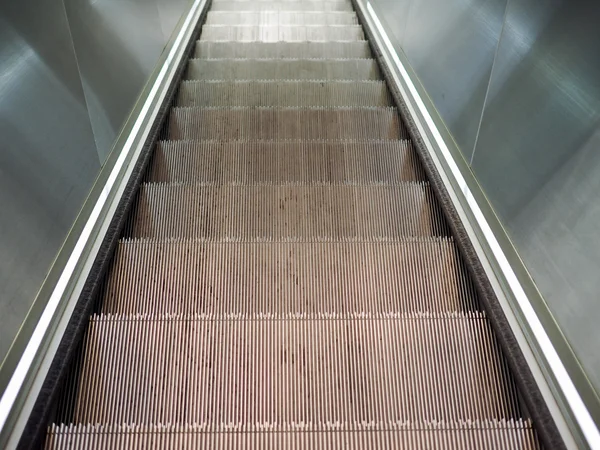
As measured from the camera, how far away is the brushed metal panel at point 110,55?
2908 mm

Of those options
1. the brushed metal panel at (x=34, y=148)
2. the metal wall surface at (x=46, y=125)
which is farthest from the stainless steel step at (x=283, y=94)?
the brushed metal panel at (x=34, y=148)

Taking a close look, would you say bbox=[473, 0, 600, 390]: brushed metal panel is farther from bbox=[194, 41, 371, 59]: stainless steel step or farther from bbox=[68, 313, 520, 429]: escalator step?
bbox=[194, 41, 371, 59]: stainless steel step

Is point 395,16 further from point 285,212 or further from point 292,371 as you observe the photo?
point 292,371

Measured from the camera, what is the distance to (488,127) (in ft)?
9.43

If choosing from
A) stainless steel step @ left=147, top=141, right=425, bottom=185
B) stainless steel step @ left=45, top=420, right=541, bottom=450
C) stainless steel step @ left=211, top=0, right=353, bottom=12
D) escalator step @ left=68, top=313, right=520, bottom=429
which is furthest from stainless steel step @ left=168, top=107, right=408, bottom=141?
stainless steel step @ left=211, top=0, right=353, bottom=12

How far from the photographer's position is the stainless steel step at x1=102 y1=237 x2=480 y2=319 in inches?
99.4

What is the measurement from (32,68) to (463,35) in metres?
2.43

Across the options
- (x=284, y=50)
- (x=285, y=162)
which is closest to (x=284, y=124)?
(x=285, y=162)

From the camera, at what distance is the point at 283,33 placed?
6.61m

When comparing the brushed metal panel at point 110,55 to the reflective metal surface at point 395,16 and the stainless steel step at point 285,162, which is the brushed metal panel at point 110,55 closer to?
the stainless steel step at point 285,162

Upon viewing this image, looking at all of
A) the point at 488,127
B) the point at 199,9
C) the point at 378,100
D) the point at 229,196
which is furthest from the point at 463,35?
the point at 199,9

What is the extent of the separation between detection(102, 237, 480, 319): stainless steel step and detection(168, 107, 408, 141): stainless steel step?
141 centimetres

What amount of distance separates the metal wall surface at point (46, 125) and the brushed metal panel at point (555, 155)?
1913mm

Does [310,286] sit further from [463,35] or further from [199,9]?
[199,9]
